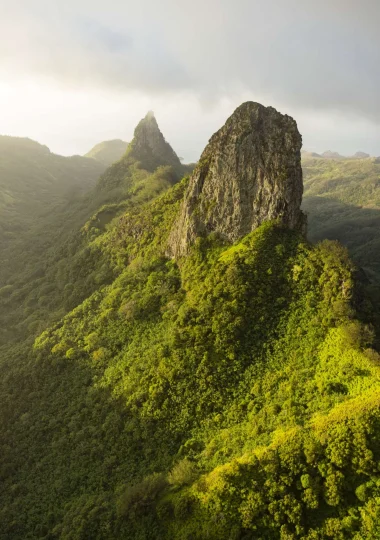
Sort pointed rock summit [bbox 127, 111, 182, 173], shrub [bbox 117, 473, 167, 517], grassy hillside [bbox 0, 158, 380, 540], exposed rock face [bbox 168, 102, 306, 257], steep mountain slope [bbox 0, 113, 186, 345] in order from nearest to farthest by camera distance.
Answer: grassy hillside [bbox 0, 158, 380, 540] → shrub [bbox 117, 473, 167, 517] → exposed rock face [bbox 168, 102, 306, 257] → steep mountain slope [bbox 0, 113, 186, 345] → pointed rock summit [bbox 127, 111, 182, 173]

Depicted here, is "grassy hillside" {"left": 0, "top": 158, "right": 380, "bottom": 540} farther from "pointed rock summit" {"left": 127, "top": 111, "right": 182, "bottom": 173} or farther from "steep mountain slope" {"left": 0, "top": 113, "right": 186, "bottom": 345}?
"pointed rock summit" {"left": 127, "top": 111, "right": 182, "bottom": 173}

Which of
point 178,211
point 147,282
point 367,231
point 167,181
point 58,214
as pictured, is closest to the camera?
point 147,282

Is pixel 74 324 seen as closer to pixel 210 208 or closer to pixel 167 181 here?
pixel 210 208

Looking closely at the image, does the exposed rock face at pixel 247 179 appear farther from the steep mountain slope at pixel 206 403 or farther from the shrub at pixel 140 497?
the shrub at pixel 140 497

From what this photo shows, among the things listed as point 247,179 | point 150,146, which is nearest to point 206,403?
point 247,179

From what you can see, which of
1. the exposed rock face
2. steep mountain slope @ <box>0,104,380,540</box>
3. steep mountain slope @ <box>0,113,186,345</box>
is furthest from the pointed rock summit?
steep mountain slope @ <box>0,104,380,540</box>

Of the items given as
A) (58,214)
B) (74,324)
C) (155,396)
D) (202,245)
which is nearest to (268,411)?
(155,396)
